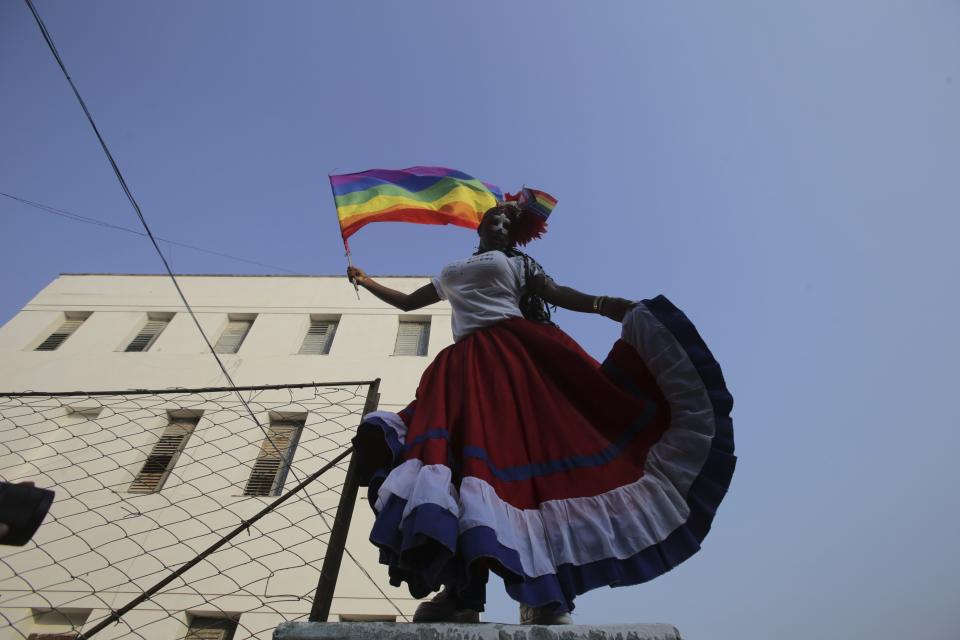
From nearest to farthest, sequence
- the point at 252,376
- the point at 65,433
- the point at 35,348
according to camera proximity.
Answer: the point at 65,433, the point at 252,376, the point at 35,348

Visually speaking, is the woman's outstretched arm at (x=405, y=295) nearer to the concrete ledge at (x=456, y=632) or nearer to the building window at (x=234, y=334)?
the concrete ledge at (x=456, y=632)

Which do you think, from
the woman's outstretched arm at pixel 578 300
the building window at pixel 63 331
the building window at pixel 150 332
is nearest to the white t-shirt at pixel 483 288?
the woman's outstretched arm at pixel 578 300

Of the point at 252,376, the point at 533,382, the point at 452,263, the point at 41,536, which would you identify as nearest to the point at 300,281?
the point at 252,376

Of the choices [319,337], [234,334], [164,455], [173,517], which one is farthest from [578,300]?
[234,334]

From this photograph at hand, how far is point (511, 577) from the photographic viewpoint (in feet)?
3.93

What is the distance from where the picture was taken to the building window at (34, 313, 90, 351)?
9.57 m

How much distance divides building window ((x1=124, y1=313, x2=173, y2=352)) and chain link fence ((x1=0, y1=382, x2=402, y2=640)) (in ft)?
5.26

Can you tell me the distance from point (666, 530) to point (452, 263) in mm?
1438

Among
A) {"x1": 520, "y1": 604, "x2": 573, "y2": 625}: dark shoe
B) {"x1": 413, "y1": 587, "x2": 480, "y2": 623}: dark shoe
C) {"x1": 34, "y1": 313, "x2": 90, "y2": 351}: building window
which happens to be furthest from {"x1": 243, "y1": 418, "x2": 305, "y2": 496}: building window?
{"x1": 520, "y1": 604, "x2": 573, "y2": 625}: dark shoe

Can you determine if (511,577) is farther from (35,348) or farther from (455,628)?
(35,348)

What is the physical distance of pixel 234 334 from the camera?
385 inches

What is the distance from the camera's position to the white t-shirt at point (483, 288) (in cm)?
210

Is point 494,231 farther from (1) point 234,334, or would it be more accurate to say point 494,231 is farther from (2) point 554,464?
(1) point 234,334

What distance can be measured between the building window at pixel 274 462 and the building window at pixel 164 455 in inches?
44.6
